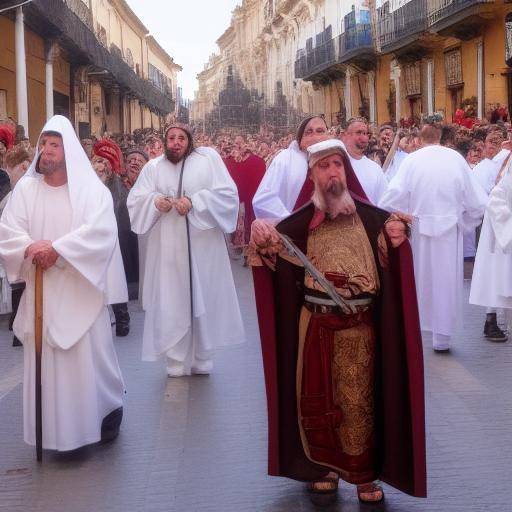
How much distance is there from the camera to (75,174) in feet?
20.9

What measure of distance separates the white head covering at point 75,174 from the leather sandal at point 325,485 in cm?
202

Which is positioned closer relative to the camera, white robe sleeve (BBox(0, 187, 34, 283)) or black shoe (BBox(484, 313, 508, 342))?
white robe sleeve (BBox(0, 187, 34, 283))

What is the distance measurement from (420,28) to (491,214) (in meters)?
24.0

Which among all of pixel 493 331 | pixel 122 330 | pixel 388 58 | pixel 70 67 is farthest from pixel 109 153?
pixel 388 58

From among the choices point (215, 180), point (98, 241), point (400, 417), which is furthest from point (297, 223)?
point (215, 180)

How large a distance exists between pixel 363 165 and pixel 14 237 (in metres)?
3.58

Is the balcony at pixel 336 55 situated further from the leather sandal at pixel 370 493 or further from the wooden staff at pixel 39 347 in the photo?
the leather sandal at pixel 370 493

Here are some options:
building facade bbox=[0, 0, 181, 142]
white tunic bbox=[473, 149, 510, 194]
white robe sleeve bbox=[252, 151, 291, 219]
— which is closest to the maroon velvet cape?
white robe sleeve bbox=[252, 151, 291, 219]

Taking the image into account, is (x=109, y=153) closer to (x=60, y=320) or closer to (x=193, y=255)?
(x=193, y=255)

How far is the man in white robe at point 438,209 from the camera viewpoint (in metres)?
9.46

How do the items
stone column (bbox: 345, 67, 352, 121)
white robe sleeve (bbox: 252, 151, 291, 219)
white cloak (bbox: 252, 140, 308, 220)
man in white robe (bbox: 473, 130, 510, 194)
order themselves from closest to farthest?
white robe sleeve (bbox: 252, 151, 291, 219) < white cloak (bbox: 252, 140, 308, 220) < man in white robe (bbox: 473, 130, 510, 194) < stone column (bbox: 345, 67, 352, 121)

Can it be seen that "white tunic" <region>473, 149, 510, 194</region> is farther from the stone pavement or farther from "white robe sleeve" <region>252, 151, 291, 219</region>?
"white robe sleeve" <region>252, 151, 291, 219</region>

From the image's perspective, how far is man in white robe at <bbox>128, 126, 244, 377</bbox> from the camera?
28.1 ft

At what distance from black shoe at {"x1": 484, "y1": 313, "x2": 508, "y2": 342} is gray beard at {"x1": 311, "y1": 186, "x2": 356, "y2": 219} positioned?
4.91 m
